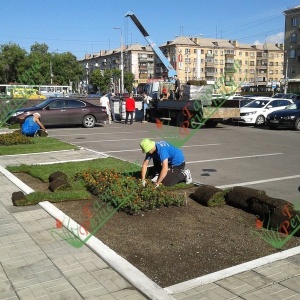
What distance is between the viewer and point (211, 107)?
18469mm

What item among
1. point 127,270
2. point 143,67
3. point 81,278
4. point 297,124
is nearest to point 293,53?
point 143,67

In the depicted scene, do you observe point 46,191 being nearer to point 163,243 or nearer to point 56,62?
point 163,243

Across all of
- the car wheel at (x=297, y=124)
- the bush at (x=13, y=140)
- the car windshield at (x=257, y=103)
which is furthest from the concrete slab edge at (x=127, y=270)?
the car windshield at (x=257, y=103)

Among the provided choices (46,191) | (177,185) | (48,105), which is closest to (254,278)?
(177,185)

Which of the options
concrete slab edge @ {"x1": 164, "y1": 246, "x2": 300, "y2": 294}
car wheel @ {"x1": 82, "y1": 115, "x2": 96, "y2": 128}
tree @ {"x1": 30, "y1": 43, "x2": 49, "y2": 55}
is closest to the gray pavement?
concrete slab edge @ {"x1": 164, "y1": 246, "x2": 300, "y2": 294}

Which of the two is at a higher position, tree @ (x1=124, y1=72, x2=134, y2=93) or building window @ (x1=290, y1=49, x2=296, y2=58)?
building window @ (x1=290, y1=49, x2=296, y2=58)

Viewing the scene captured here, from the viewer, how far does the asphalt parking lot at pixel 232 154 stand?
8039mm

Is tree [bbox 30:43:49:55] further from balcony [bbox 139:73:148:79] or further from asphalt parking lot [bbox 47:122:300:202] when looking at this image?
asphalt parking lot [bbox 47:122:300:202]

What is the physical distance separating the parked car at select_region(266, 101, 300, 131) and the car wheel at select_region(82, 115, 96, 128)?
9.03 meters

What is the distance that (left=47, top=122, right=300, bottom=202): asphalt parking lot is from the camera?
26.4 feet

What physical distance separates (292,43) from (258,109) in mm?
64642

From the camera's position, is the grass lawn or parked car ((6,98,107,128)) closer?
the grass lawn

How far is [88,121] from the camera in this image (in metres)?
20.3

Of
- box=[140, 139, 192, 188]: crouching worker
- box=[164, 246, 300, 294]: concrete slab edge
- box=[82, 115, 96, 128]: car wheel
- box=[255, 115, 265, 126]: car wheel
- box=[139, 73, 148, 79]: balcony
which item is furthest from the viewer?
box=[139, 73, 148, 79]: balcony
